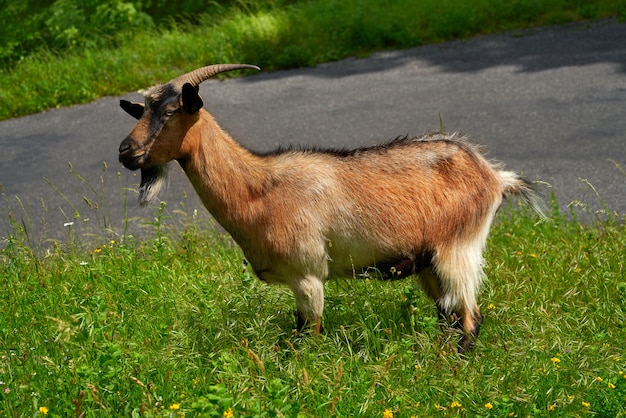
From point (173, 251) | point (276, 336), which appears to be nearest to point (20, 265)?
point (173, 251)

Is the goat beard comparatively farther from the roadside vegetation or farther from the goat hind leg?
the goat hind leg

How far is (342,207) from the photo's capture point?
444 cm

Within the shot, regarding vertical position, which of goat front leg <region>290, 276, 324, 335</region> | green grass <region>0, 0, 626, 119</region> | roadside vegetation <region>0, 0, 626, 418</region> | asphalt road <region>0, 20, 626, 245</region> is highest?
goat front leg <region>290, 276, 324, 335</region>

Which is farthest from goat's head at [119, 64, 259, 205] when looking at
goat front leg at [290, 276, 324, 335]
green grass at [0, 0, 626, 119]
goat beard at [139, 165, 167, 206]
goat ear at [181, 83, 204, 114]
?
green grass at [0, 0, 626, 119]

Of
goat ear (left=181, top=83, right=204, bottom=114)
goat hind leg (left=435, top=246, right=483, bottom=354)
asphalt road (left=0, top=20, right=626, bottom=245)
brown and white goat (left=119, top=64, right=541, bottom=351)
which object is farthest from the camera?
asphalt road (left=0, top=20, right=626, bottom=245)

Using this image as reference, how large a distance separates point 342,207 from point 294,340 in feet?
2.40

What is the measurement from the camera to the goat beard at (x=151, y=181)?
14.5 feet

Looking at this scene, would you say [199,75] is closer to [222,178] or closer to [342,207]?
[222,178]

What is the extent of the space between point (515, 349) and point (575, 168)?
376 cm

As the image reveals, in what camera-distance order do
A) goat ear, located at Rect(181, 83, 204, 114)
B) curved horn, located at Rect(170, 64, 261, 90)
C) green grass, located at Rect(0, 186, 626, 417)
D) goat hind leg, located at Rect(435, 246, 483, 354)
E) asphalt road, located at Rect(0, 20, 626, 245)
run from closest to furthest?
1. green grass, located at Rect(0, 186, 626, 417)
2. goat ear, located at Rect(181, 83, 204, 114)
3. curved horn, located at Rect(170, 64, 261, 90)
4. goat hind leg, located at Rect(435, 246, 483, 354)
5. asphalt road, located at Rect(0, 20, 626, 245)

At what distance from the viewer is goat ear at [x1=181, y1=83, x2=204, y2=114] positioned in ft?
13.5

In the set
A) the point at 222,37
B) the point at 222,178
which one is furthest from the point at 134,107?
the point at 222,37

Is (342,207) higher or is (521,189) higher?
(342,207)

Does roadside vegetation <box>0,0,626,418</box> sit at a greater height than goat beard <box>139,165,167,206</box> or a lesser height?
lesser
